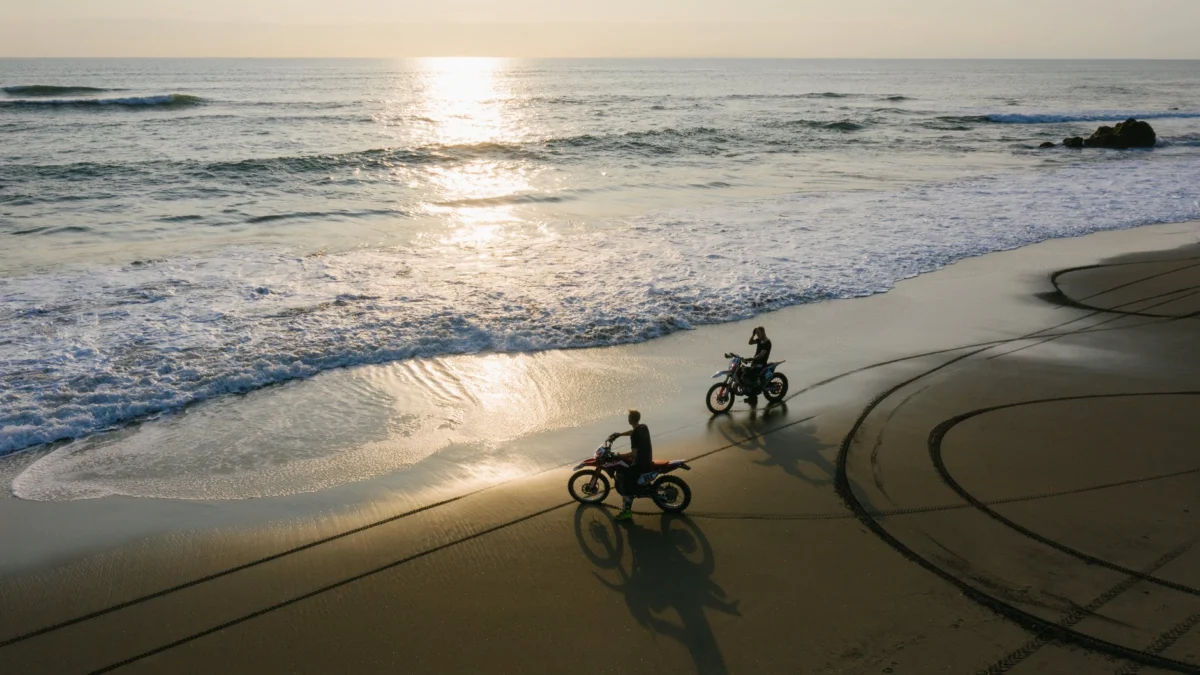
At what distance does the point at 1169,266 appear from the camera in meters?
19.5

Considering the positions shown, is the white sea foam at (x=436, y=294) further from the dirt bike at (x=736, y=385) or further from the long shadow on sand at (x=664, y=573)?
the long shadow on sand at (x=664, y=573)

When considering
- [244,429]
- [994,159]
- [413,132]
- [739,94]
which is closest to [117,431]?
[244,429]

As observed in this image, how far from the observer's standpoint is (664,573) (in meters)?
7.68

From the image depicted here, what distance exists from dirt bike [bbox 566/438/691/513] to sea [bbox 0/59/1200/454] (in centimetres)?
576

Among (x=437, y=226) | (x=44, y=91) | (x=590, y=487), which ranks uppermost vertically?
(x=44, y=91)

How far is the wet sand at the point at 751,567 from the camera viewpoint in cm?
659

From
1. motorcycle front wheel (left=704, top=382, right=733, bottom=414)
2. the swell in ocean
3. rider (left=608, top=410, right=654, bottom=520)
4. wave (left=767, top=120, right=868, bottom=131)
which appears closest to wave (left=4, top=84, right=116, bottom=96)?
the swell in ocean

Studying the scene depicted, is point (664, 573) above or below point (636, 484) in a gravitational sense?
below

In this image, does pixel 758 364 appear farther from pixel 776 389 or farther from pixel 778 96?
pixel 778 96

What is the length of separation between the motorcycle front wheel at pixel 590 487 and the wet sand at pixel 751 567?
256 mm

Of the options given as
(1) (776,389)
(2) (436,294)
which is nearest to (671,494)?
(1) (776,389)

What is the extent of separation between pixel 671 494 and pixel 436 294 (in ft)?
33.0

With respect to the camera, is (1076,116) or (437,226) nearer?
(437,226)

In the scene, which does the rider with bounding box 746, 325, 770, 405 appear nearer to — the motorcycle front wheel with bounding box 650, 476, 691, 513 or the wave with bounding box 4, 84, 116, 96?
the motorcycle front wheel with bounding box 650, 476, 691, 513
